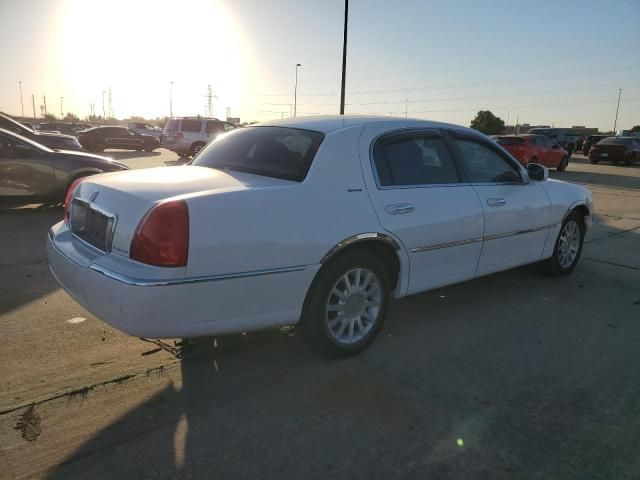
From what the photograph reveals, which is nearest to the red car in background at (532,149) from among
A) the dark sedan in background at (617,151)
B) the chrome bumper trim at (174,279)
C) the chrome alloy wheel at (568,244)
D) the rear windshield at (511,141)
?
the rear windshield at (511,141)

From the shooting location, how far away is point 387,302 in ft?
12.2

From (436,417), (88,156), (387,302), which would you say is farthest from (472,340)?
(88,156)

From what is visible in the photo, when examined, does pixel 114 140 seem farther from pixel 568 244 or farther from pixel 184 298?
pixel 184 298

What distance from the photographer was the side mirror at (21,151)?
321 inches

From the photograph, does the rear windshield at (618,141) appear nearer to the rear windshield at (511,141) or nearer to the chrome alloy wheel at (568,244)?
the rear windshield at (511,141)

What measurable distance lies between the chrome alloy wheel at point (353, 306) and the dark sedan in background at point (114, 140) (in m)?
27.7

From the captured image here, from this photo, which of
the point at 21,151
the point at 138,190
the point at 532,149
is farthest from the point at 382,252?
the point at 532,149

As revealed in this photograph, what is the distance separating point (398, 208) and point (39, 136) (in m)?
13.6

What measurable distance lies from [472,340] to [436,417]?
1223 mm

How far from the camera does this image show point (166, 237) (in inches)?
107

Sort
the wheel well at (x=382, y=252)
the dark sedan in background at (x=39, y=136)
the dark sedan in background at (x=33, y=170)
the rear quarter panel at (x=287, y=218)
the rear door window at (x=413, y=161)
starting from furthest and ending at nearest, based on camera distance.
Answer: the dark sedan in background at (x=39, y=136)
the dark sedan in background at (x=33, y=170)
the rear door window at (x=413, y=161)
the wheel well at (x=382, y=252)
the rear quarter panel at (x=287, y=218)

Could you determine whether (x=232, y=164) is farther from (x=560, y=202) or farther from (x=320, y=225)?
(x=560, y=202)

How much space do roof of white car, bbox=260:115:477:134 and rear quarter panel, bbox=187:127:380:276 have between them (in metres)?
0.19

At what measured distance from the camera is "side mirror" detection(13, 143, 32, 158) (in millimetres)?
8148
